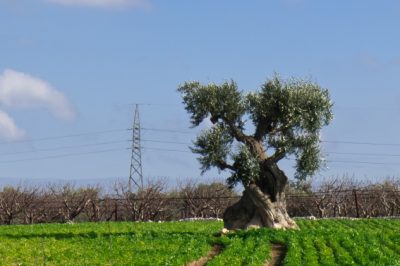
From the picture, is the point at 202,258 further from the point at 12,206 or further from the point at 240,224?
the point at 12,206

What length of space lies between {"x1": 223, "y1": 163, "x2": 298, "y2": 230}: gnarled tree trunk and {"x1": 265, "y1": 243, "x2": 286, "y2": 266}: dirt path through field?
5704 millimetres

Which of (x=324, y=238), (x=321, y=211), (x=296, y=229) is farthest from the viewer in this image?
(x=321, y=211)

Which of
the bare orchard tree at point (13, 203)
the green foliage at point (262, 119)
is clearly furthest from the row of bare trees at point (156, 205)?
the green foliage at point (262, 119)

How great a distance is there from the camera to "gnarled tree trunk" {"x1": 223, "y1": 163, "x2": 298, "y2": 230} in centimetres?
3697

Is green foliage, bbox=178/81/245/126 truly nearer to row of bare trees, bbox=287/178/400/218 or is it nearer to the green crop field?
the green crop field

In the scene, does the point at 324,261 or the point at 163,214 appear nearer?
the point at 324,261

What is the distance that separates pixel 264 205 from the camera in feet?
121

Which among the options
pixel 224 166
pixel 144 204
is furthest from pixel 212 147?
pixel 144 204

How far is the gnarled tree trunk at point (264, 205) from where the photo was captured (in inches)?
1455

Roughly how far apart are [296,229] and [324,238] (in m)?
4.61

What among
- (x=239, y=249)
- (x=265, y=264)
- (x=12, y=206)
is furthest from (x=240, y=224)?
(x=12, y=206)

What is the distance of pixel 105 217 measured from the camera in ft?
234

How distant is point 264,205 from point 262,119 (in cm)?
440

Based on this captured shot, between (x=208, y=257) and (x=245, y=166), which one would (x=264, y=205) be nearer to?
(x=245, y=166)
